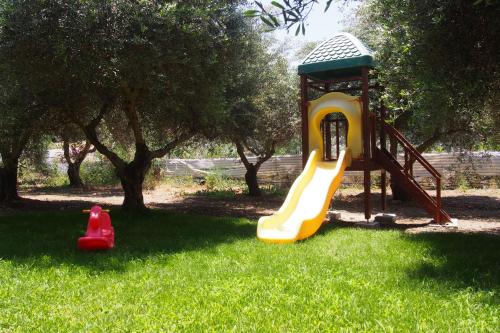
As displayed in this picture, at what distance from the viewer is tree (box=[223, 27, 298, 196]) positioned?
11.8 metres

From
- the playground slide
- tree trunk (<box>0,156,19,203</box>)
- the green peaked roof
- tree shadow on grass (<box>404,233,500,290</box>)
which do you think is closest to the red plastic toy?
the playground slide

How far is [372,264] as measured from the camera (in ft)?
18.6

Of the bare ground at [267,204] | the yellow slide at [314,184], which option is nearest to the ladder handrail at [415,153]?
the yellow slide at [314,184]

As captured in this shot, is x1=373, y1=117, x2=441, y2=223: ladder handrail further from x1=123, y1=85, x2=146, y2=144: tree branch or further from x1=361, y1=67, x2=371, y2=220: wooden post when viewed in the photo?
x1=123, y1=85, x2=146, y2=144: tree branch

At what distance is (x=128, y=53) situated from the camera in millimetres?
7824

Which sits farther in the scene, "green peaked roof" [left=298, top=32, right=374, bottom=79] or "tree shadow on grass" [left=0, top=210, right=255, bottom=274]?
"green peaked roof" [left=298, top=32, right=374, bottom=79]

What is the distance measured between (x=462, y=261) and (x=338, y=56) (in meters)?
5.33

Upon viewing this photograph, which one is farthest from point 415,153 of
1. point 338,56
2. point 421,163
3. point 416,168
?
point 416,168

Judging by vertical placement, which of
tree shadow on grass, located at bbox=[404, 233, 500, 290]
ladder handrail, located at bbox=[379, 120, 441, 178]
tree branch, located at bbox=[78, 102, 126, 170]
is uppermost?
tree branch, located at bbox=[78, 102, 126, 170]

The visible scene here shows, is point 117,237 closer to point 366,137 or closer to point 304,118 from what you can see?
point 304,118

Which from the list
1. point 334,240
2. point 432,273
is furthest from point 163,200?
point 432,273

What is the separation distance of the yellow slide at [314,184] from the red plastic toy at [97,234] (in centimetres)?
242

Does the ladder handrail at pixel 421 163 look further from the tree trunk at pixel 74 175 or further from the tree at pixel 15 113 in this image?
the tree trunk at pixel 74 175

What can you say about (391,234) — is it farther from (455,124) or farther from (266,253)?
(455,124)
